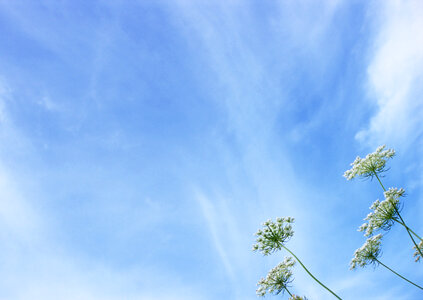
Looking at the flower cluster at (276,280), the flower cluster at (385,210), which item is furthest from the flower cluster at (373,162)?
the flower cluster at (276,280)

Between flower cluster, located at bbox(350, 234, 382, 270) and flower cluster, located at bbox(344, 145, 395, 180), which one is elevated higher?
flower cluster, located at bbox(344, 145, 395, 180)

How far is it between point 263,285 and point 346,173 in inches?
391

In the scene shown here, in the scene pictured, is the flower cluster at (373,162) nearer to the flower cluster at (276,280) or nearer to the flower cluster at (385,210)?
the flower cluster at (385,210)

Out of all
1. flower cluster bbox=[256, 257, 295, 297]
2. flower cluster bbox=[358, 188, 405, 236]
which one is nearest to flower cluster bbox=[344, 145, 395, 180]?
flower cluster bbox=[358, 188, 405, 236]

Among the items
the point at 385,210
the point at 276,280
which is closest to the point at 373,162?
the point at 385,210

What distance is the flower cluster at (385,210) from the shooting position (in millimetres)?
17344

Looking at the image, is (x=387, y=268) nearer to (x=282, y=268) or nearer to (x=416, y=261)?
(x=416, y=261)

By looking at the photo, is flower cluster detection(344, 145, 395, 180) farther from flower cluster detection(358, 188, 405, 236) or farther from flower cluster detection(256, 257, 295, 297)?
flower cluster detection(256, 257, 295, 297)

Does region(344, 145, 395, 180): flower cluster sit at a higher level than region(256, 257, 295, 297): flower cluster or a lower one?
higher

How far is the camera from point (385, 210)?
17766 millimetres

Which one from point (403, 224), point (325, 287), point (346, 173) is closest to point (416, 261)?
point (403, 224)

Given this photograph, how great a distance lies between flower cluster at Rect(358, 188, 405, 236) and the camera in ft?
56.9

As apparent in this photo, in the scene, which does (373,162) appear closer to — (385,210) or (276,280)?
(385,210)

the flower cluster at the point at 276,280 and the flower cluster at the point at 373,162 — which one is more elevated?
the flower cluster at the point at 373,162
